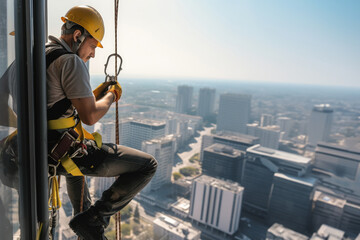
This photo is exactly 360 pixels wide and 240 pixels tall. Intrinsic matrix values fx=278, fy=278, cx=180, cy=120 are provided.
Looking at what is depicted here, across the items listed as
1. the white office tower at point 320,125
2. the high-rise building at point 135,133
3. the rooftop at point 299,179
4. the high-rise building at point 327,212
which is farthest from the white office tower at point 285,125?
the high-rise building at point 135,133

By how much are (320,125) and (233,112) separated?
6.52m

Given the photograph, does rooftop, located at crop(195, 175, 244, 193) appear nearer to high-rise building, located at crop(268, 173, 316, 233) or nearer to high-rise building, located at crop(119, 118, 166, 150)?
high-rise building, located at crop(268, 173, 316, 233)

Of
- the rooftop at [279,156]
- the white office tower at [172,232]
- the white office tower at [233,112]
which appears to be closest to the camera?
the white office tower at [172,232]

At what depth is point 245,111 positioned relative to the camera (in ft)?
73.6

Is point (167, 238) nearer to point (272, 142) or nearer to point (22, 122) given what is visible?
point (22, 122)

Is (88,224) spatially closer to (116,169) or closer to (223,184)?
(116,169)

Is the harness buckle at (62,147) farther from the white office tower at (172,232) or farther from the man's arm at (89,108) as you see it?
the white office tower at (172,232)

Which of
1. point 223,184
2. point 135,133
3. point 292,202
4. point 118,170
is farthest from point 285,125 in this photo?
point 118,170

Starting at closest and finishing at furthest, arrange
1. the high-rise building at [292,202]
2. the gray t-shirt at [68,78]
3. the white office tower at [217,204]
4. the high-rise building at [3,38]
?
the high-rise building at [3,38]
the gray t-shirt at [68,78]
the white office tower at [217,204]
the high-rise building at [292,202]

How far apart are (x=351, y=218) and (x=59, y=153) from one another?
11219 mm

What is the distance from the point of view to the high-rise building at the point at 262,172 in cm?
1135

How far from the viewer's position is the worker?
0.59 meters

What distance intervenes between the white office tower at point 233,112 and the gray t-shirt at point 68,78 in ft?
71.4

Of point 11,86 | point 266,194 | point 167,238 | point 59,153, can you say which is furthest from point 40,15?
point 266,194
